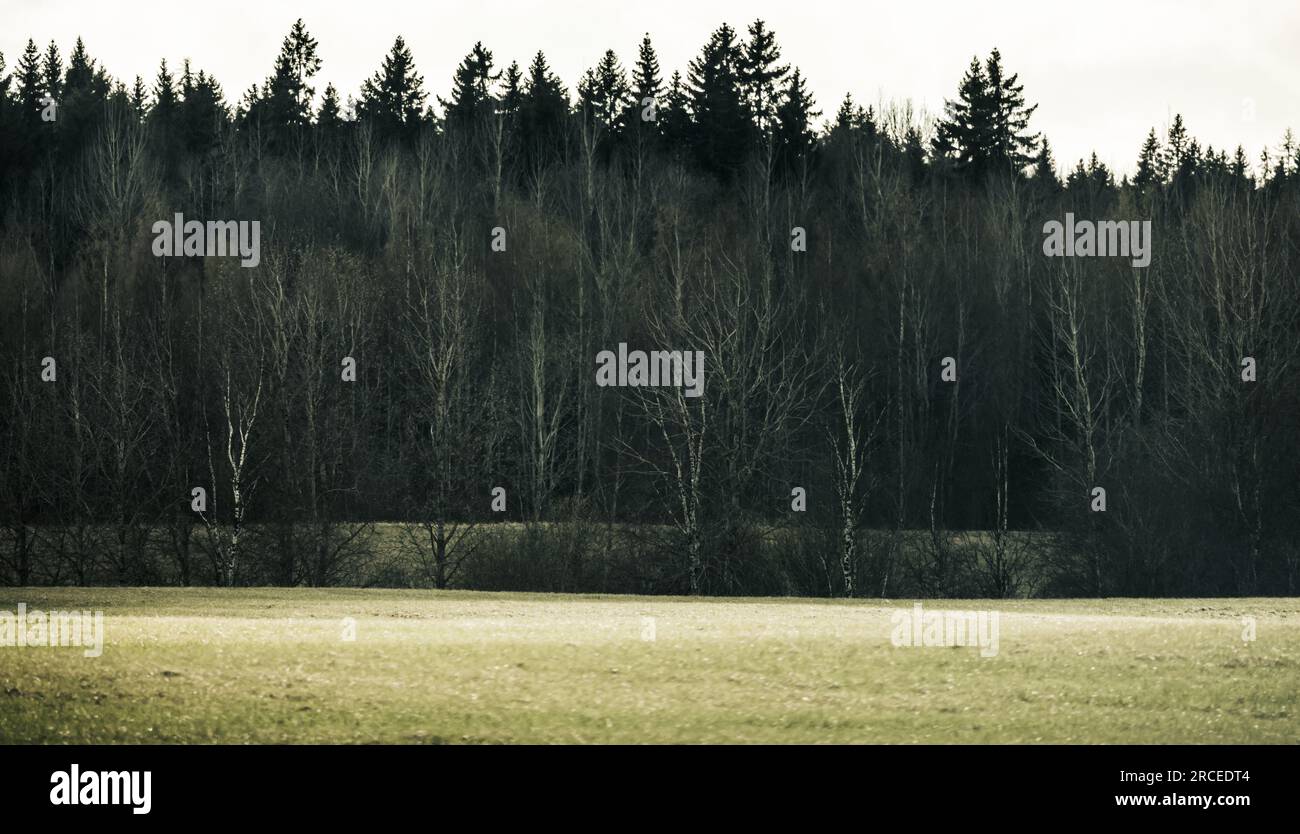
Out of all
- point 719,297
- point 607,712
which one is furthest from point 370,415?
point 607,712

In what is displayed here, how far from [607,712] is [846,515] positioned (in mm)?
28837

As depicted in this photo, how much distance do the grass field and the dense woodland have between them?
22877 millimetres

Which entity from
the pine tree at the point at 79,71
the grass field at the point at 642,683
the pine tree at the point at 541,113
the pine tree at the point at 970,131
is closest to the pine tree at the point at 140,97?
the pine tree at the point at 79,71

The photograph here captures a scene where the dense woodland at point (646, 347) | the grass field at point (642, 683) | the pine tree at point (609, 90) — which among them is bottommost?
the grass field at point (642, 683)

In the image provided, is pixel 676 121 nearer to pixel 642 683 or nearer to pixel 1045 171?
pixel 1045 171

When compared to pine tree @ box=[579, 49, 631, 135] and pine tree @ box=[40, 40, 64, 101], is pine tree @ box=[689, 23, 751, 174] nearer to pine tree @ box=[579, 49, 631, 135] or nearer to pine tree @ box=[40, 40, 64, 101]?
pine tree @ box=[579, 49, 631, 135]

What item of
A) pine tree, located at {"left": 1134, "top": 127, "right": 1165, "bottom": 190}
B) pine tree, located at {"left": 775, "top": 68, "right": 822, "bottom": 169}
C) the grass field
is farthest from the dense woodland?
the grass field

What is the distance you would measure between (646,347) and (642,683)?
4065 cm

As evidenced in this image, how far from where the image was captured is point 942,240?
6925 cm

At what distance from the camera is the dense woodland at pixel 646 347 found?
47.2 meters

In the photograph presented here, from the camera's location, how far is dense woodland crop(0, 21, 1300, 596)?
1859 inches

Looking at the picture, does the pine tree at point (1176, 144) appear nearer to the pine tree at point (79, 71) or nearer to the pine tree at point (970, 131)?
the pine tree at point (970, 131)

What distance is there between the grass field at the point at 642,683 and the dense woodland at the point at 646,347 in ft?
75.1
